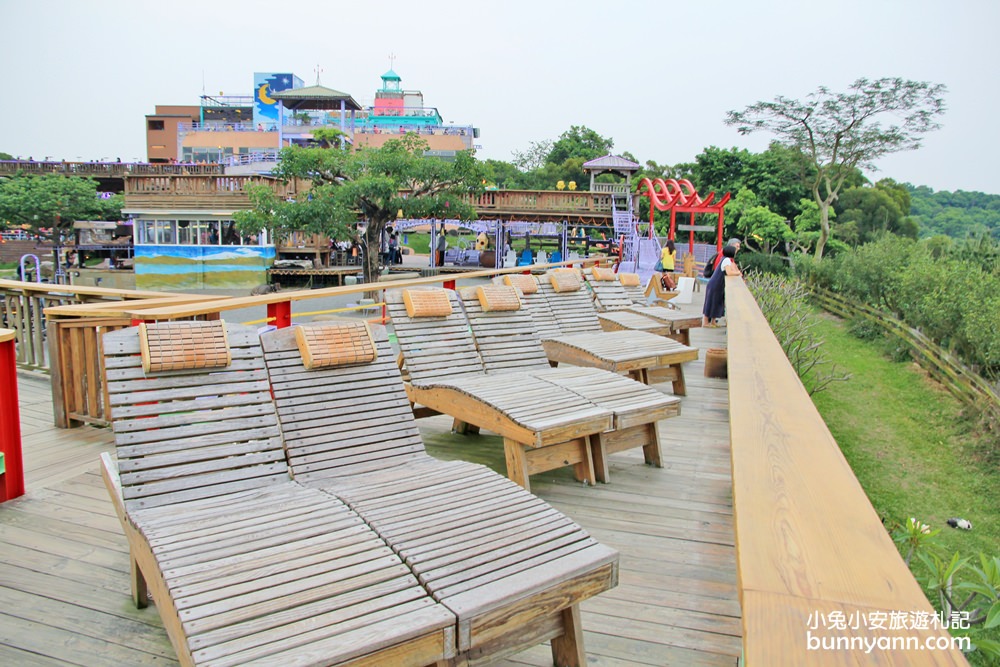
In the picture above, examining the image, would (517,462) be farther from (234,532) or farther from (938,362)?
(938,362)

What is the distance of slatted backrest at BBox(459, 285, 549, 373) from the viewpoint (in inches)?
178

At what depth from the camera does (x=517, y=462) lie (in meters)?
3.43

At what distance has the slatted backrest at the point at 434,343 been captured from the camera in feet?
13.6

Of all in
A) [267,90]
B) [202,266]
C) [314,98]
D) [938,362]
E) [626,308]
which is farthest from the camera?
[267,90]

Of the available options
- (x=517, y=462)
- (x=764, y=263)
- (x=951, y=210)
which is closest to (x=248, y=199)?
(x=764, y=263)

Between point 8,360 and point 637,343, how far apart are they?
401 cm

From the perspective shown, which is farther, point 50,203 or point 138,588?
point 50,203

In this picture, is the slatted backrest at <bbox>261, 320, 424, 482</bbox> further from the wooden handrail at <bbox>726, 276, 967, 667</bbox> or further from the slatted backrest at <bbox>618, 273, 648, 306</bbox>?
the slatted backrest at <bbox>618, 273, 648, 306</bbox>

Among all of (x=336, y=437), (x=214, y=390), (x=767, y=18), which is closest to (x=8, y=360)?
(x=214, y=390)

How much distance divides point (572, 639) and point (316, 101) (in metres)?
55.4

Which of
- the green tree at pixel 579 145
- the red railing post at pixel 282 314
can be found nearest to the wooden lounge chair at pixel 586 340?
the red railing post at pixel 282 314

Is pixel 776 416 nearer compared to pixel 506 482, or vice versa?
pixel 776 416

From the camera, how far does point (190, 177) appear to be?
26.9 m

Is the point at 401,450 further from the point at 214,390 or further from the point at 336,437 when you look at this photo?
the point at 214,390
